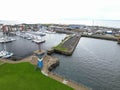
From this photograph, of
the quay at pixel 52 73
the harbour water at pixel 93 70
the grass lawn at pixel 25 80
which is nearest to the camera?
the grass lawn at pixel 25 80

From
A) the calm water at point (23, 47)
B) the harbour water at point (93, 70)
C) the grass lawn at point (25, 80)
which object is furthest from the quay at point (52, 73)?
the calm water at point (23, 47)

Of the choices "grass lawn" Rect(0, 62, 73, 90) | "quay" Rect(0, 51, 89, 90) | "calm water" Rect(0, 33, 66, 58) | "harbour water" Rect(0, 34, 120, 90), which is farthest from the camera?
"calm water" Rect(0, 33, 66, 58)

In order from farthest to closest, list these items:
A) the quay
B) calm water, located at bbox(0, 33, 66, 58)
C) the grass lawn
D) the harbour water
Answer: calm water, located at bbox(0, 33, 66, 58) < the harbour water < the quay < the grass lawn

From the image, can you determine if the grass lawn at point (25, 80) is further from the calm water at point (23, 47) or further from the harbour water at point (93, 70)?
the calm water at point (23, 47)

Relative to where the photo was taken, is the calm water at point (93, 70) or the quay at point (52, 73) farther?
the calm water at point (93, 70)

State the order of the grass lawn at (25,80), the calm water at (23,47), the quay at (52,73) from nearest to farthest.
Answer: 1. the grass lawn at (25,80)
2. the quay at (52,73)
3. the calm water at (23,47)

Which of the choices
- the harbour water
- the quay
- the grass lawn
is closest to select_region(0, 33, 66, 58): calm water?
the quay

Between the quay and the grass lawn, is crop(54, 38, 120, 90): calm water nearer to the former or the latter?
the quay

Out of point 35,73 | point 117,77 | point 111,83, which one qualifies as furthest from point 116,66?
point 35,73
